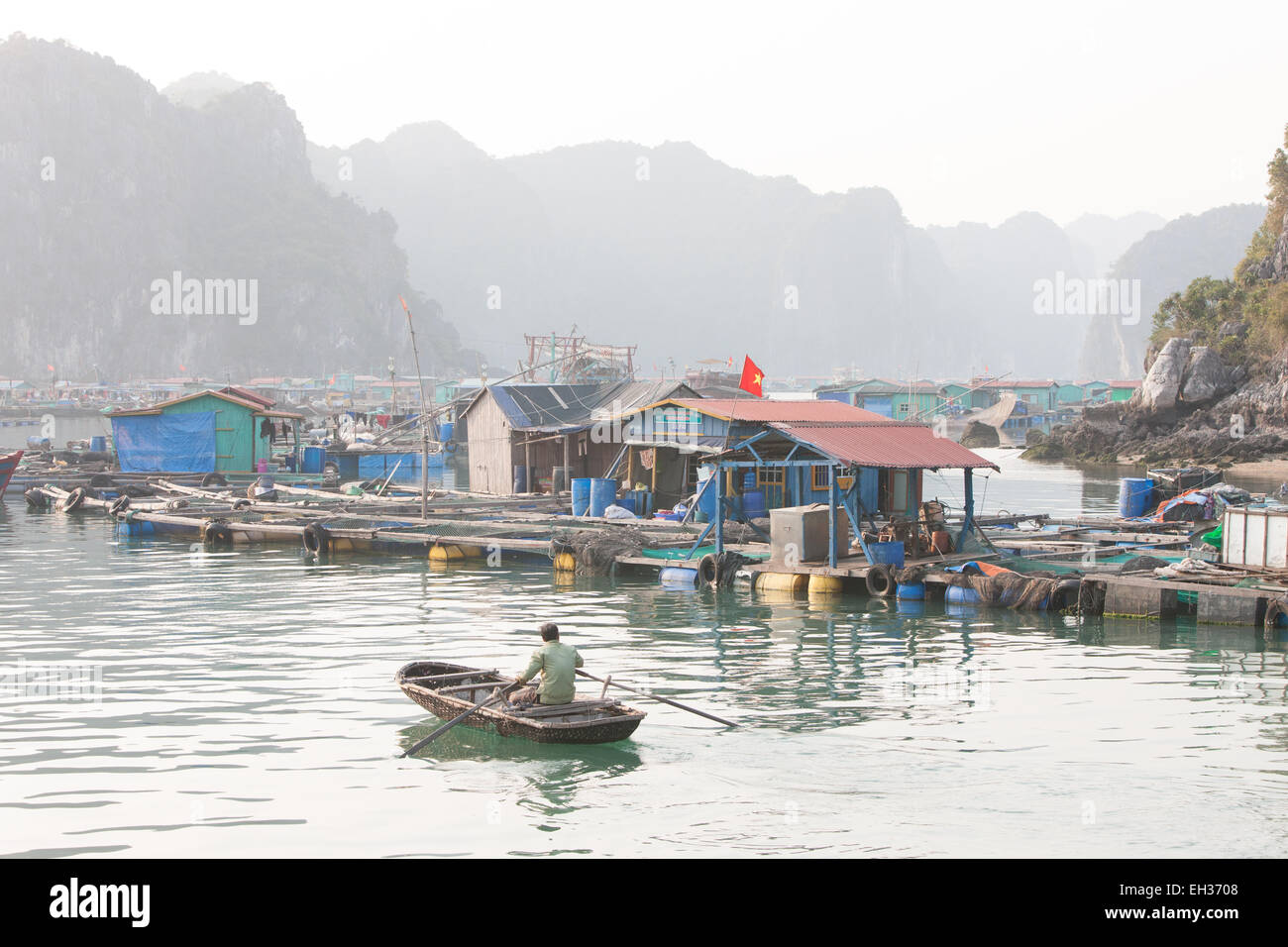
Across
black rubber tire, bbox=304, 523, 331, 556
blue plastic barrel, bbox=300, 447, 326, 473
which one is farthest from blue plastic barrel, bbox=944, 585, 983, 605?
blue plastic barrel, bbox=300, 447, 326, 473

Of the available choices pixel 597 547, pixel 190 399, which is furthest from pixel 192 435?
pixel 597 547

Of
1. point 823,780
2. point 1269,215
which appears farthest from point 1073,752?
point 1269,215

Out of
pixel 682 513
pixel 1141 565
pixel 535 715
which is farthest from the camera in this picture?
pixel 682 513

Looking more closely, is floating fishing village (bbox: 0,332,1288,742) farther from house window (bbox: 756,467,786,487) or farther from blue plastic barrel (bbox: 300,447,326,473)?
blue plastic barrel (bbox: 300,447,326,473)

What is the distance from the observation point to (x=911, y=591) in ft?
79.7

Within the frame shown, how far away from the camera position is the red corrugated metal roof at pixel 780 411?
29.0 m

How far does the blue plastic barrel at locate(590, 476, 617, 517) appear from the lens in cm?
3431

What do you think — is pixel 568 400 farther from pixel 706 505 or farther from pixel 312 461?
pixel 312 461

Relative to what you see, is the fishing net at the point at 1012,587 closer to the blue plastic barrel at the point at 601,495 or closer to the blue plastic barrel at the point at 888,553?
the blue plastic barrel at the point at 888,553

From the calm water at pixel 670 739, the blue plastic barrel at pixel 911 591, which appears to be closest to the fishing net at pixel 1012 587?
the calm water at pixel 670 739

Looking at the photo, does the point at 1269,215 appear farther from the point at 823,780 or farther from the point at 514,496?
the point at 823,780

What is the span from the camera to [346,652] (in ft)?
65.0

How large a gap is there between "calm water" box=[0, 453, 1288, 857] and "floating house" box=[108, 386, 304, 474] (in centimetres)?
2505

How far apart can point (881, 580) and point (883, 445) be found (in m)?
3.82
